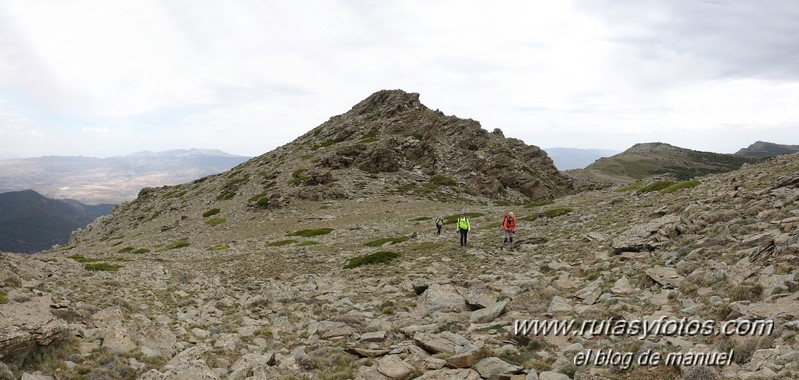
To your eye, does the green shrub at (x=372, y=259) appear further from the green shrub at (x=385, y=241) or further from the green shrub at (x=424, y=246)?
the green shrub at (x=385, y=241)

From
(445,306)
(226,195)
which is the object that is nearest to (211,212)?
(226,195)

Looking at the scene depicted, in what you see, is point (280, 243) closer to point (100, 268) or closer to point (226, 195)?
point (100, 268)

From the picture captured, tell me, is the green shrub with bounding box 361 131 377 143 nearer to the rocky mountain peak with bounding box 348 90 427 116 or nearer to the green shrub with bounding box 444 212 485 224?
the rocky mountain peak with bounding box 348 90 427 116

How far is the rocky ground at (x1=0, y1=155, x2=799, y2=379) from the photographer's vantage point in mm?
Answer: 10820

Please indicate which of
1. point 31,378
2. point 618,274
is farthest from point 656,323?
point 31,378

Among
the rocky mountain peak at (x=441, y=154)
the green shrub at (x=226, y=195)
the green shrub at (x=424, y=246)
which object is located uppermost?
the rocky mountain peak at (x=441, y=154)

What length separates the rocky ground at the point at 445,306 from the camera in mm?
10820

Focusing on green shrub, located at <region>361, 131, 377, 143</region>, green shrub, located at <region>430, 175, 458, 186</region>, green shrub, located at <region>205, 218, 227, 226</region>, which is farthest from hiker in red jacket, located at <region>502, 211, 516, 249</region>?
green shrub, located at <region>361, 131, 377, 143</region>

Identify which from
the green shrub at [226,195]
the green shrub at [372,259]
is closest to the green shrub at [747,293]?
the green shrub at [372,259]

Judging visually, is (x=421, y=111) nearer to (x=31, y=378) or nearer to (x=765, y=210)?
(x=765, y=210)

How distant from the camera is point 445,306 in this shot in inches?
675

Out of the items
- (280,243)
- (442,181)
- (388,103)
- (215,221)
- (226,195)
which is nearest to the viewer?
(280,243)

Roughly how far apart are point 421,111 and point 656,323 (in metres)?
95.5

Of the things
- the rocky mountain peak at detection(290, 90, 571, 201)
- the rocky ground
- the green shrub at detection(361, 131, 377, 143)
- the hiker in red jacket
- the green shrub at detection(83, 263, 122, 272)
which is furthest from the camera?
the green shrub at detection(361, 131, 377, 143)
